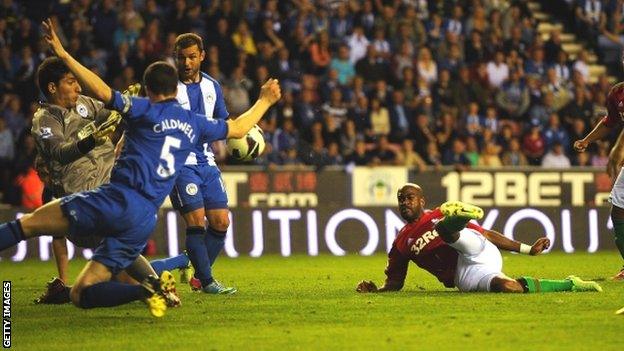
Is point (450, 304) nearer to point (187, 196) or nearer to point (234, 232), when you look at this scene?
point (187, 196)

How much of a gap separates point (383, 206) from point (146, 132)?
34.4 ft

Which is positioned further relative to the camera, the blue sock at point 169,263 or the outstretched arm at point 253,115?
the blue sock at point 169,263

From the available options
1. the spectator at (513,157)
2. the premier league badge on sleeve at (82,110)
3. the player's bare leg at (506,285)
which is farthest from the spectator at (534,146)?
the premier league badge on sleeve at (82,110)

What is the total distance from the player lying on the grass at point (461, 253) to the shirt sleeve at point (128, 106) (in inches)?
113

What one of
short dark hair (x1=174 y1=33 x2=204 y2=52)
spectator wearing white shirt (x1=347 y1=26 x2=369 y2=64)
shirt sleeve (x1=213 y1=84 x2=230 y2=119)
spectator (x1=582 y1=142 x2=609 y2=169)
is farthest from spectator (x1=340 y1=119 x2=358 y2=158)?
short dark hair (x1=174 y1=33 x2=204 y2=52)

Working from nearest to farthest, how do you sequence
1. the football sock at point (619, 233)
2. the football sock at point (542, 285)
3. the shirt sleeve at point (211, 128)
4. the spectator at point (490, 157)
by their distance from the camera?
the shirt sleeve at point (211, 128), the football sock at point (542, 285), the football sock at point (619, 233), the spectator at point (490, 157)

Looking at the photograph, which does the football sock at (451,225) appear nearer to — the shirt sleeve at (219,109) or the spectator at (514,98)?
the shirt sleeve at (219,109)

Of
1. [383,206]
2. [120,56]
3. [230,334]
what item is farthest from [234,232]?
[230,334]

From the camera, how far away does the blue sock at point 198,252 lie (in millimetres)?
11352

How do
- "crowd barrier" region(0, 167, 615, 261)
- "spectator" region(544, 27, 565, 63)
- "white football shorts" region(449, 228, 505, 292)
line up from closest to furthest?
"white football shorts" region(449, 228, 505, 292) < "crowd barrier" region(0, 167, 615, 261) < "spectator" region(544, 27, 565, 63)

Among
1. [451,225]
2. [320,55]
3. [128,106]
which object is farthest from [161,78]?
[320,55]

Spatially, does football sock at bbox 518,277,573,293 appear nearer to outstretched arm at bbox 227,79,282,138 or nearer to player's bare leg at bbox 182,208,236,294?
player's bare leg at bbox 182,208,236,294

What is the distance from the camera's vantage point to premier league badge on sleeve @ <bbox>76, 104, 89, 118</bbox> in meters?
10.5

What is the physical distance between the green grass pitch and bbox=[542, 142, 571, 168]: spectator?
9.96 m
